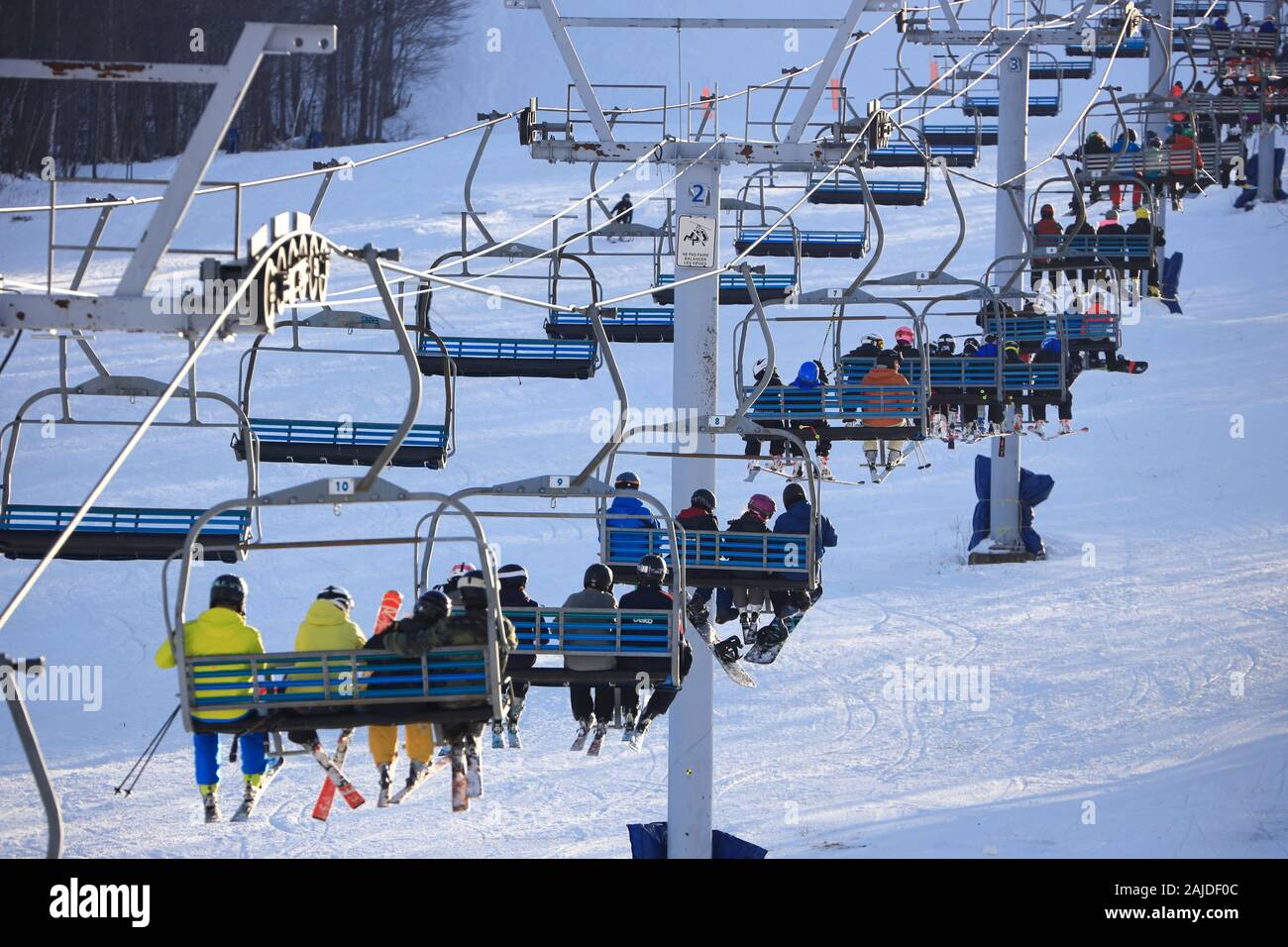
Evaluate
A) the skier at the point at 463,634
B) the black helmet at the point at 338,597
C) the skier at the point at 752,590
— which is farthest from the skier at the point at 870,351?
the black helmet at the point at 338,597

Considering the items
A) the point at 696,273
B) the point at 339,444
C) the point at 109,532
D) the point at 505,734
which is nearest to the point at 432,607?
the point at 505,734

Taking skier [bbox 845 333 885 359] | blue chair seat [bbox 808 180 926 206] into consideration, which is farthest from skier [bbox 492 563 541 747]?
blue chair seat [bbox 808 180 926 206]

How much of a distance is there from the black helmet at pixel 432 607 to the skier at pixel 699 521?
3.47 m

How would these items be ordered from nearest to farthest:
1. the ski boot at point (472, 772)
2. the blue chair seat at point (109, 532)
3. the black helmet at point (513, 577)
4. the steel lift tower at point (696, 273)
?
the ski boot at point (472, 772)
the black helmet at point (513, 577)
the blue chair seat at point (109, 532)
the steel lift tower at point (696, 273)

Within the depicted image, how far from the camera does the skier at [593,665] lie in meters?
9.70

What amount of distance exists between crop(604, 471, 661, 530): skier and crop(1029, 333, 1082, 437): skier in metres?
4.22

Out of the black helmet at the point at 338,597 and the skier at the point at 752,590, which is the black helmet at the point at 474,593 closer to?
the black helmet at the point at 338,597

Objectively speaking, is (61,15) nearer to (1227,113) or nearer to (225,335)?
(1227,113)

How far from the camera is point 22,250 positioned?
3459 cm

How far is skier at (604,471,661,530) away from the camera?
426 inches

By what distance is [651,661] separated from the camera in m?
9.64

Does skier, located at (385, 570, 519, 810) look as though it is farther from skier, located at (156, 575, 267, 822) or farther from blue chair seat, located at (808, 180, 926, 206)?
blue chair seat, located at (808, 180, 926, 206)

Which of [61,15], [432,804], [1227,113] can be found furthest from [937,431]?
[61,15]
